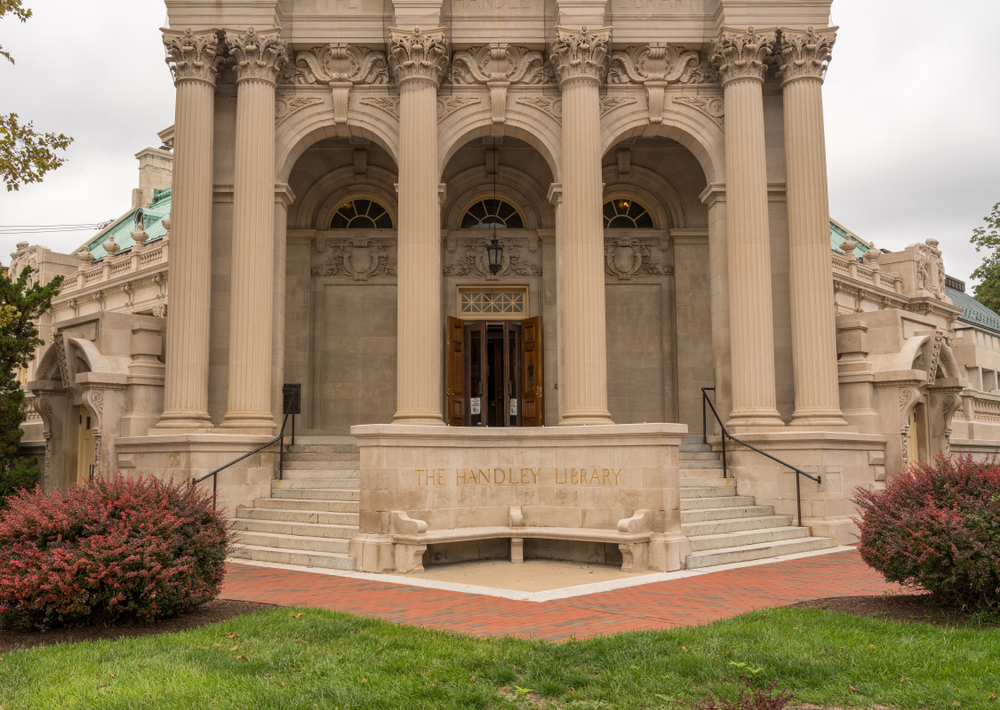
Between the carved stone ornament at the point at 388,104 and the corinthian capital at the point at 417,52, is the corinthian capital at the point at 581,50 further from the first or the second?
the carved stone ornament at the point at 388,104

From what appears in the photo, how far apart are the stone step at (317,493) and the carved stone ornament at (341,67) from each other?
9.36 metres

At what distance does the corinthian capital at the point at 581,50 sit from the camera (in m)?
18.0

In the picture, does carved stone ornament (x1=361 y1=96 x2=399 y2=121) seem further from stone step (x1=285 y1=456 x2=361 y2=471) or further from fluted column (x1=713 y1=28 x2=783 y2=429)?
stone step (x1=285 y1=456 x2=361 y2=471)

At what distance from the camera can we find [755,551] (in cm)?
1324

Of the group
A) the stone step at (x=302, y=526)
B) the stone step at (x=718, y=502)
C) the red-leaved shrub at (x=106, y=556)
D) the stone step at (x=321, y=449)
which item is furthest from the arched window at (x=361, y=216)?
the red-leaved shrub at (x=106, y=556)

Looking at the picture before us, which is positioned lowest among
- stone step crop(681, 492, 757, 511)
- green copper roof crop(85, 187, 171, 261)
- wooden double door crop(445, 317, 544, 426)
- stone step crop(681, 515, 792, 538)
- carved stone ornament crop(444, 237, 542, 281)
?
stone step crop(681, 515, 792, 538)

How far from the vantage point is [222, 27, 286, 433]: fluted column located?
680 inches

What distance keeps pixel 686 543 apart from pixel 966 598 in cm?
442

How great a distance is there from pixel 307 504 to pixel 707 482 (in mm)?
7839

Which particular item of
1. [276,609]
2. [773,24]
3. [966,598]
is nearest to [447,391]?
[773,24]

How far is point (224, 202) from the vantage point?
18.7m

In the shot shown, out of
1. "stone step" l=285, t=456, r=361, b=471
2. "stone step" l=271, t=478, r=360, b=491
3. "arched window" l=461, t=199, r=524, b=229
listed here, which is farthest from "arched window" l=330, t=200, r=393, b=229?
"stone step" l=271, t=478, r=360, b=491

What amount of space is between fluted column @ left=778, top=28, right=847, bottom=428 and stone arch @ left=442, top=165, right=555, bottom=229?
6915 mm

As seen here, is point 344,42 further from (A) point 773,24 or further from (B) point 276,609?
(B) point 276,609
